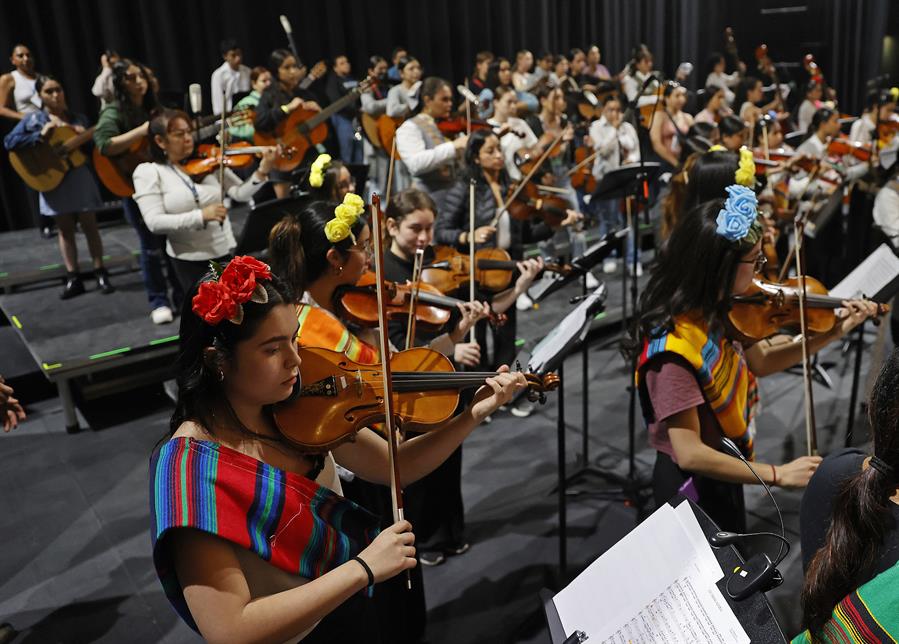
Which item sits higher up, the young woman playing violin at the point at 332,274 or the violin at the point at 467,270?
the young woman playing violin at the point at 332,274

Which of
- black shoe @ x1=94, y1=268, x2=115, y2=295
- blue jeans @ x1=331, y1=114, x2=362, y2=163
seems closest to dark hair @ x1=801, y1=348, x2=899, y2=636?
black shoe @ x1=94, y1=268, x2=115, y2=295

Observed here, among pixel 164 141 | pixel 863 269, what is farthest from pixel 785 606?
pixel 164 141

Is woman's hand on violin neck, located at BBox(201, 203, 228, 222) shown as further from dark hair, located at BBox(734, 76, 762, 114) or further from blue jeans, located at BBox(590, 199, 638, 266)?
dark hair, located at BBox(734, 76, 762, 114)

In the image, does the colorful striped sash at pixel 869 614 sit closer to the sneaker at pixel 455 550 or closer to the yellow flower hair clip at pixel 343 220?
the yellow flower hair clip at pixel 343 220

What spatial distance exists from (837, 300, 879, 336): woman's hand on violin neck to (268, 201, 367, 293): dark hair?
179 centimetres

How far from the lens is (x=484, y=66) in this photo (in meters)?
9.62

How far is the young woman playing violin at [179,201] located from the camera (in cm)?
382

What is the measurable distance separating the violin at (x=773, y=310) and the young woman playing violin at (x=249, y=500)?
138 centimetres

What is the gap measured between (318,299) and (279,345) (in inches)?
33.8

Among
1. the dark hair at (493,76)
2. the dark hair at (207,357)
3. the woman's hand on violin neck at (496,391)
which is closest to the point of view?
the dark hair at (207,357)

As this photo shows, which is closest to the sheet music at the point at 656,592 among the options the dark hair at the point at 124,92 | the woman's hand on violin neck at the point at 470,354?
the woman's hand on violin neck at the point at 470,354

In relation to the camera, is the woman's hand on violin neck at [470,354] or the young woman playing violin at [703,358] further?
the woman's hand on violin neck at [470,354]

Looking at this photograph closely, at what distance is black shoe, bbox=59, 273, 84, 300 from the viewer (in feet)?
16.8

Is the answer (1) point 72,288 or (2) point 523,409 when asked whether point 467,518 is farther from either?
(1) point 72,288
